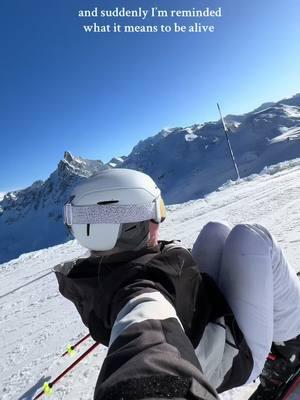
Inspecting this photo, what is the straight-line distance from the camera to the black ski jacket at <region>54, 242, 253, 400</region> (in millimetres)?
893

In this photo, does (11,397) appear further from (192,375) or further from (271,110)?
(271,110)

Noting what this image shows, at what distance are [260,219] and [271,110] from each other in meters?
102

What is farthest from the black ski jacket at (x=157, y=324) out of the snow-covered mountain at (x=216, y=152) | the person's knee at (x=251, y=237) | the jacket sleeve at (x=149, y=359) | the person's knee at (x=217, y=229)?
the snow-covered mountain at (x=216, y=152)

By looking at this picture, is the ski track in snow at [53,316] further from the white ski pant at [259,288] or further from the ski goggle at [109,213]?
the ski goggle at [109,213]

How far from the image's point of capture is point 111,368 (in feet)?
3.28

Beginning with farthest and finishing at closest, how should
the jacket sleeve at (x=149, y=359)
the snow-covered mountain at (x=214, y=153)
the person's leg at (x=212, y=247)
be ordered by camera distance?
the snow-covered mountain at (x=214, y=153) < the person's leg at (x=212, y=247) < the jacket sleeve at (x=149, y=359)

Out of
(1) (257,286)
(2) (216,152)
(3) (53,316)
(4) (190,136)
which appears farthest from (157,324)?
(4) (190,136)

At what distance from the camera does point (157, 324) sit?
114 cm

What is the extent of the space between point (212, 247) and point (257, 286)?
0.53 meters

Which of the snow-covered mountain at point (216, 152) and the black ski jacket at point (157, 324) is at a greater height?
the snow-covered mountain at point (216, 152)

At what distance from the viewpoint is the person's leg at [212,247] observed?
7.58ft

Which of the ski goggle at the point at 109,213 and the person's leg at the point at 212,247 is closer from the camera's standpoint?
the ski goggle at the point at 109,213

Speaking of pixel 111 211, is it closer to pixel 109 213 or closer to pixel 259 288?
pixel 109 213

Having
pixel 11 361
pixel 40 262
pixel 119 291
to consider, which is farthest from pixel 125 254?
pixel 40 262
